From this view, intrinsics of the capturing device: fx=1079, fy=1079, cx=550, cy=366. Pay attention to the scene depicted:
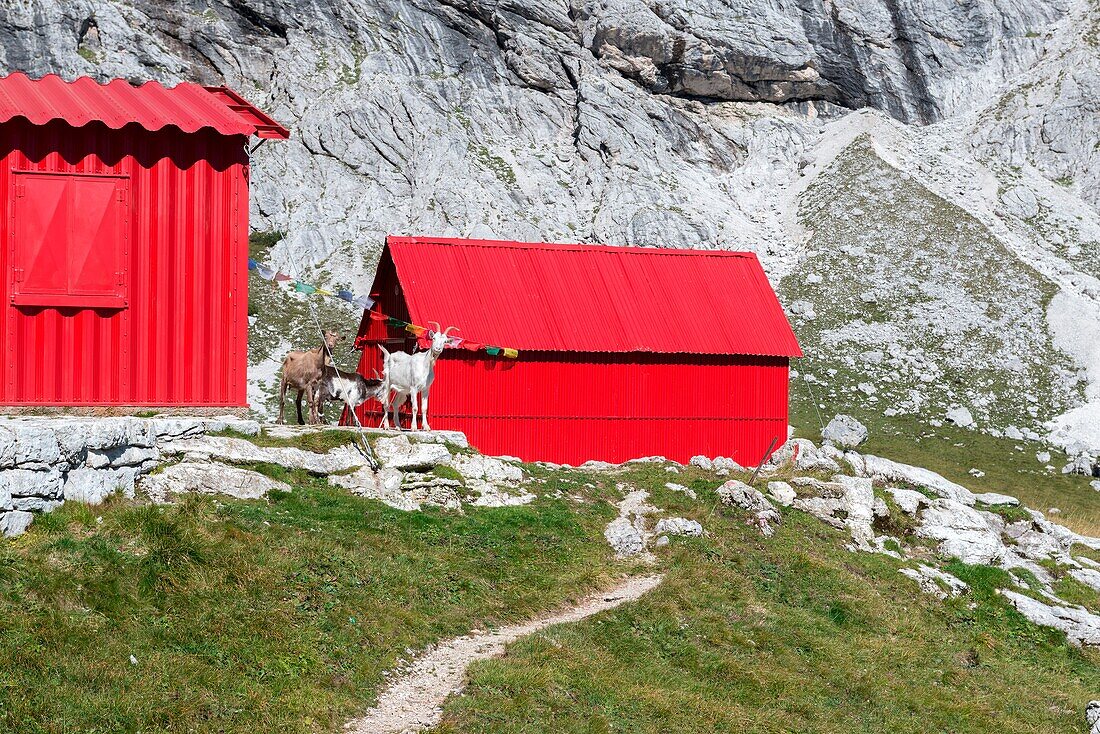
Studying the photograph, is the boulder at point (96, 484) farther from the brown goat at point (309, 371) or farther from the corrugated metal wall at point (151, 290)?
the brown goat at point (309, 371)

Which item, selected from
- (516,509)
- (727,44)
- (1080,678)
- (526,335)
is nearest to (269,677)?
(516,509)

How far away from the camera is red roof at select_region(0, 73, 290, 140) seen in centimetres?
1922

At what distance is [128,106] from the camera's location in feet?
66.9

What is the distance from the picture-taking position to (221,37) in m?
80.6

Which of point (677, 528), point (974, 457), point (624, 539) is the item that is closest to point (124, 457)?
Answer: point (624, 539)

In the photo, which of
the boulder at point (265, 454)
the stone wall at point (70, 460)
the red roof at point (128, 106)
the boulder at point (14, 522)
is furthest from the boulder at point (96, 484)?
the red roof at point (128, 106)

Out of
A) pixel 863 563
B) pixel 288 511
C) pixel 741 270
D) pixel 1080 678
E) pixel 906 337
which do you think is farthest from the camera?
pixel 906 337

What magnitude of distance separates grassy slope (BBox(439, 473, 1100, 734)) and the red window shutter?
34.8 ft

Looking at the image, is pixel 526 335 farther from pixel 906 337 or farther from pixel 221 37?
pixel 221 37

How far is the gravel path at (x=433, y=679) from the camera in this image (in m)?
12.1

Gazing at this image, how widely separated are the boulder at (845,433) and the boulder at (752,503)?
27.7 m

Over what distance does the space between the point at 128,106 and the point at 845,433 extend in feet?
125

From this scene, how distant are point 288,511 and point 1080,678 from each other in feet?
47.7

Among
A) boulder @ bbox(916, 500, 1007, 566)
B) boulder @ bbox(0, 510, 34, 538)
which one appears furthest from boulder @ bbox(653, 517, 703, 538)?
boulder @ bbox(0, 510, 34, 538)
